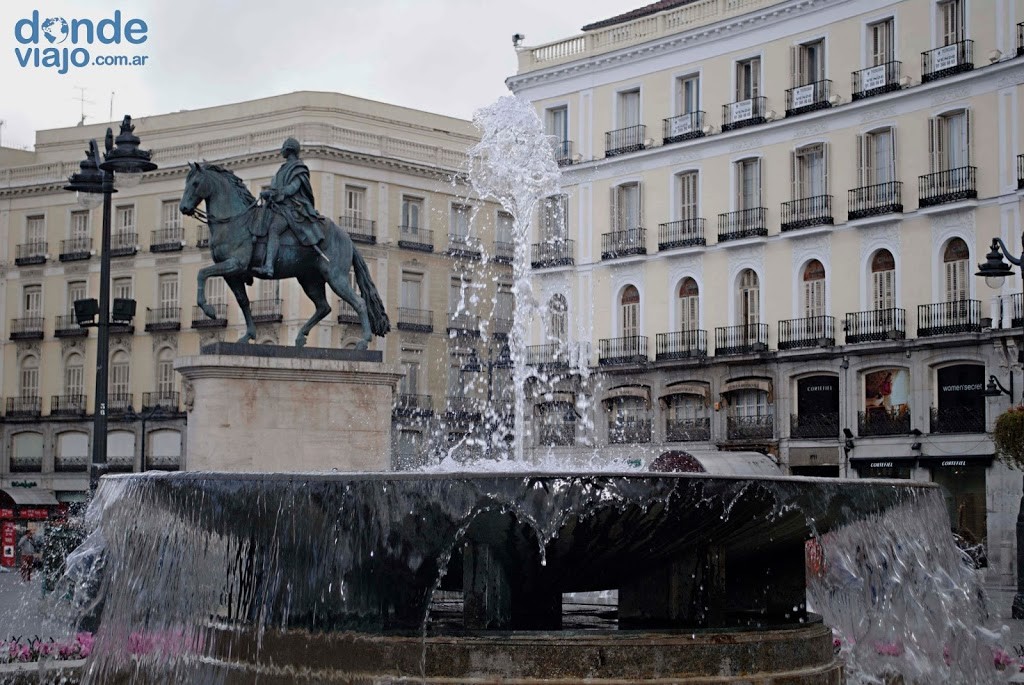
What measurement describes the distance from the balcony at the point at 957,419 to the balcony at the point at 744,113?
9285 millimetres

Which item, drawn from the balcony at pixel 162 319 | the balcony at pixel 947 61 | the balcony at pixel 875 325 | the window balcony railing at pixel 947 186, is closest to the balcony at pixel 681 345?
the balcony at pixel 875 325

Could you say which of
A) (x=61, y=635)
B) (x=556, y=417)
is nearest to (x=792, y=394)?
(x=556, y=417)

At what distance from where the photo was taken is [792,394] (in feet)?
132

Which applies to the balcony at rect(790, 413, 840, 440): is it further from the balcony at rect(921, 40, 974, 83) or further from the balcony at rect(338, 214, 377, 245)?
the balcony at rect(338, 214, 377, 245)

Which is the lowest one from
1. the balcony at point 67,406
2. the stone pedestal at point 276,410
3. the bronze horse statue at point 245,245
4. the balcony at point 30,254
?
the stone pedestal at point 276,410

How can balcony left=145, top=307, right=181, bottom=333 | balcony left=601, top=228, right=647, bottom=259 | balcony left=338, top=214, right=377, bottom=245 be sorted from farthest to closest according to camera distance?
1. balcony left=145, top=307, right=181, bottom=333
2. balcony left=338, top=214, right=377, bottom=245
3. balcony left=601, top=228, right=647, bottom=259

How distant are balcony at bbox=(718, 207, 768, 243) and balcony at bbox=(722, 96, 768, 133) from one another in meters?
2.27

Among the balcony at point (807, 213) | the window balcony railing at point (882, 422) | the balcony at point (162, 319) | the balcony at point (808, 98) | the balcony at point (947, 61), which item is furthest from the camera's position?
the balcony at point (162, 319)

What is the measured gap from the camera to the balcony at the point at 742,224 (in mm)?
41281

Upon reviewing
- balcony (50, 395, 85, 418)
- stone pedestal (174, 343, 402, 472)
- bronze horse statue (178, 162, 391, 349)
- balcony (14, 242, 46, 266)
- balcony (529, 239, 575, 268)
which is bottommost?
stone pedestal (174, 343, 402, 472)

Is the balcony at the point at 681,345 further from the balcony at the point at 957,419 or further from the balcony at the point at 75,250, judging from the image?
the balcony at the point at 75,250

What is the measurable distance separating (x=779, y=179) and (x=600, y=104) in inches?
268

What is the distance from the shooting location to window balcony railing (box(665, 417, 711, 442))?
138 feet

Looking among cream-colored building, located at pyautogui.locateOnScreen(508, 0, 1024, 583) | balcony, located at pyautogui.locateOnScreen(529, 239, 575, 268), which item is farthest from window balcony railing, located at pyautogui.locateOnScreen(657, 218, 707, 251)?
balcony, located at pyautogui.locateOnScreen(529, 239, 575, 268)
